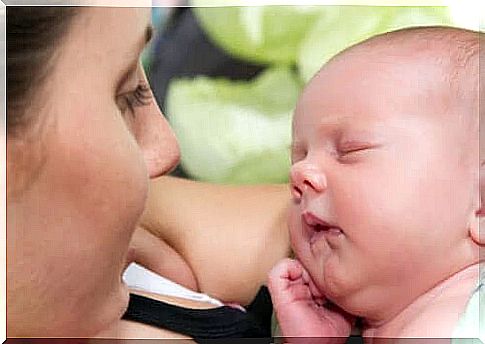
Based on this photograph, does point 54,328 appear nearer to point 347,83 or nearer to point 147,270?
point 147,270

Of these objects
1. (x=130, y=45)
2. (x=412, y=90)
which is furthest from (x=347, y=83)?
(x=130, y=45)

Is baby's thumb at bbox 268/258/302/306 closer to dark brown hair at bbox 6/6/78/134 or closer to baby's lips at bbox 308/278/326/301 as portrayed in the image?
baby's lips at bbox 308/278/326/301

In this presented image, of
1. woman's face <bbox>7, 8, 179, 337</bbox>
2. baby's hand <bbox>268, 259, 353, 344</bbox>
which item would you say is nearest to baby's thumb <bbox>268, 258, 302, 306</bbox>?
baby's hand <bbox>268, 259, 353, 344</bbox>

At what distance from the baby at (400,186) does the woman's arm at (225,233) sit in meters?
0.06

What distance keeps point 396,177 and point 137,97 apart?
0.65ft

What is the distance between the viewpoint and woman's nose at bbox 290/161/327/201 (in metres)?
0.68

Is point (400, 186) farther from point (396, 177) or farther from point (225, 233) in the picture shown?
point (225, 233)

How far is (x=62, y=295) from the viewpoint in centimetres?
69

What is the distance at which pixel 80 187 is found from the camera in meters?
0.67

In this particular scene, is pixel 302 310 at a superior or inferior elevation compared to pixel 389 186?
inferior

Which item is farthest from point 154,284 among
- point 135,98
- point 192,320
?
point 135,98

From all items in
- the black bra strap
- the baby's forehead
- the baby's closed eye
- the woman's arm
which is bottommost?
the black bra strap

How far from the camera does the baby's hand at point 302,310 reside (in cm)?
71

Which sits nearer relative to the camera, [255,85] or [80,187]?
[80,187]
